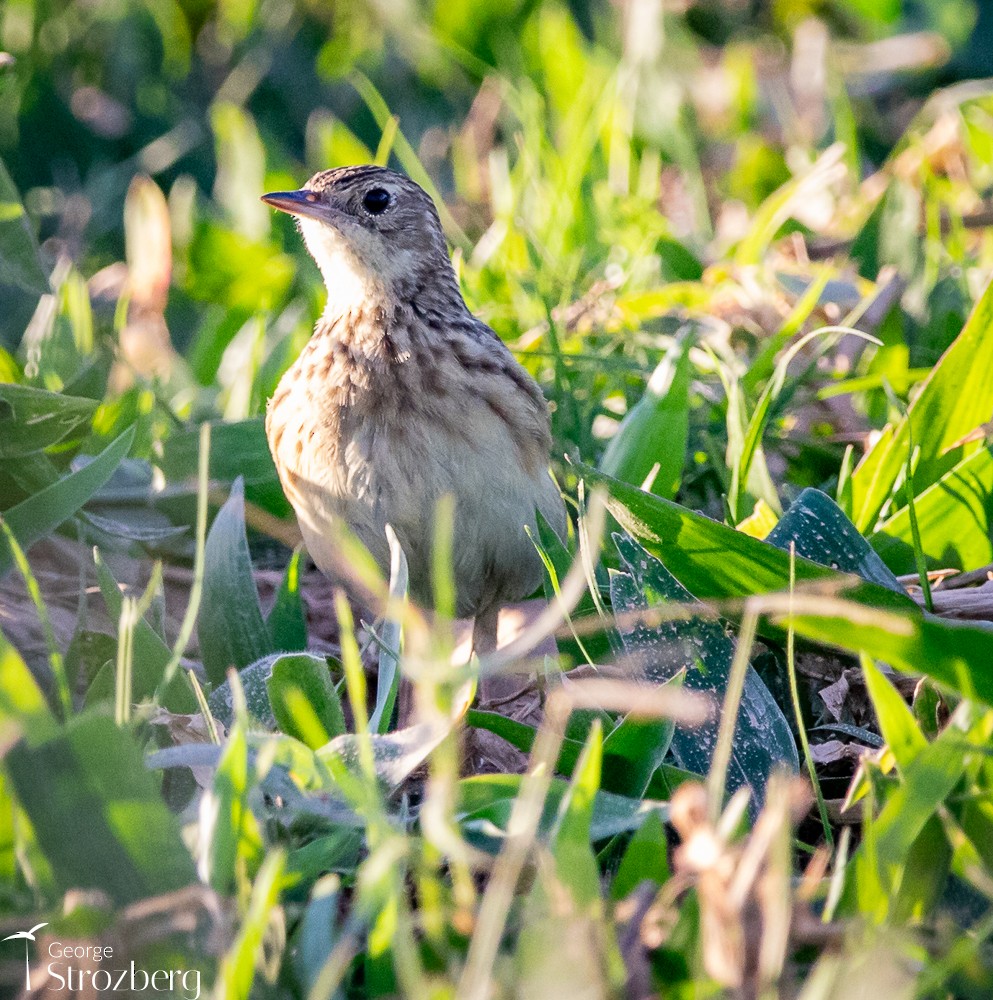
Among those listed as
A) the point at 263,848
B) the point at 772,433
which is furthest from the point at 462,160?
the point at 263,848

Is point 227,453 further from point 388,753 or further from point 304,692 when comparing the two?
point 388,753

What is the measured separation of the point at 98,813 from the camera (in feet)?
5.25

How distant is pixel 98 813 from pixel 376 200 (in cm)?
200

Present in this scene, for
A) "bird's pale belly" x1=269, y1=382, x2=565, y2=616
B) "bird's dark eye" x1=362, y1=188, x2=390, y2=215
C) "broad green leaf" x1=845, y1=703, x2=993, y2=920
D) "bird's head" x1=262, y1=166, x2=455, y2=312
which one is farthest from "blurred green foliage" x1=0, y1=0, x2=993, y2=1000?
"bird's dark eye" x1=362, y1=188, x2=390, y2=215

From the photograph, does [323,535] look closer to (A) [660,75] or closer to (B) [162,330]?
(B) [162,330]

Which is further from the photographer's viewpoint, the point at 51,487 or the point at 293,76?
the point at 293,76

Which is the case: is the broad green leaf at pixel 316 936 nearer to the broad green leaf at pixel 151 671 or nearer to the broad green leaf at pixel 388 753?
the broad green leaf at pixel 388 753

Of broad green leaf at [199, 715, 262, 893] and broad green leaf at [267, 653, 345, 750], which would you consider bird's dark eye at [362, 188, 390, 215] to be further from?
broad green leaf at [199, 715, 262, 893]

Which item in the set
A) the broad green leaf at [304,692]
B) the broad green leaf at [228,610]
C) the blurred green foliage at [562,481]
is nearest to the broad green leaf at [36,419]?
the blurred green foliage at [562,481]

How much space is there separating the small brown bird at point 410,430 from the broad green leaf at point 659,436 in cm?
19

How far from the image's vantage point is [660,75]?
5.75 m

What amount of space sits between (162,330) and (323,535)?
2.06 metres

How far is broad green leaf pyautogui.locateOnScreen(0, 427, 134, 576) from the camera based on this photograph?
8.09 feet

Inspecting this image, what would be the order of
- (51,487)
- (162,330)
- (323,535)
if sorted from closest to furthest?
(51,487), (323,535), (162,330)
